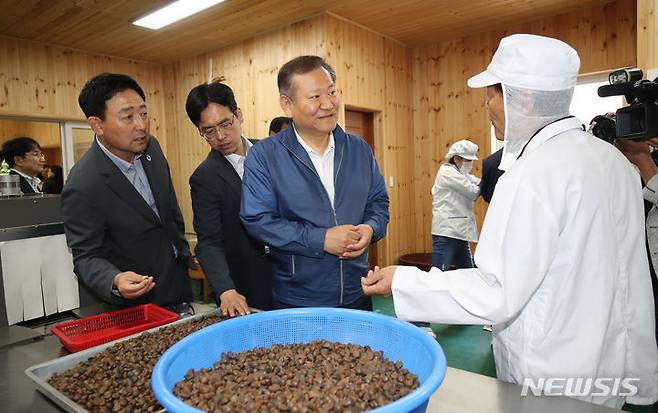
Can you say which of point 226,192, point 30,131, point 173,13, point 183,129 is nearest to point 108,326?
point 226,192

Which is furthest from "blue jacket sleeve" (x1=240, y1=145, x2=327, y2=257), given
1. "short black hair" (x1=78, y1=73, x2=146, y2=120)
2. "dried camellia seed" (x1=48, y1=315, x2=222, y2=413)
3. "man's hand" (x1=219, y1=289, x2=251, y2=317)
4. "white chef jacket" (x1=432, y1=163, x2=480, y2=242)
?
"white chef jacket" (x1=432, y1=163, x2=480, y2=242)

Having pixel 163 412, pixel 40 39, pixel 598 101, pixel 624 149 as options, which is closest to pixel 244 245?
pixel 163 412

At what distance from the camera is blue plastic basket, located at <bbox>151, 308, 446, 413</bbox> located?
873 millimetres

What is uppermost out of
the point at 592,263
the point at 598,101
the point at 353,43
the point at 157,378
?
the point at 353,43

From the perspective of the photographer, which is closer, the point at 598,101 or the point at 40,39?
the point at 598,101

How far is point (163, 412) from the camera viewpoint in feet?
3.05

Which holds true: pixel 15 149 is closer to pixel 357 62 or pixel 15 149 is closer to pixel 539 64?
pixel 357 62

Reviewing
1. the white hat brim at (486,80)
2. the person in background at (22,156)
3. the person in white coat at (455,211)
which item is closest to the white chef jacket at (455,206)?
the person in white coat at (455,211)

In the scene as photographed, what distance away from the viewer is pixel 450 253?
165 inches

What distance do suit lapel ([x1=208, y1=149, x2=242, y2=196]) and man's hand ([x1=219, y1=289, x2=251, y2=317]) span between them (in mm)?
527

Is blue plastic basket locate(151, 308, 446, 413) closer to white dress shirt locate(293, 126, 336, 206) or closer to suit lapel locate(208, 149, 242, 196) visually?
white dress shirt locate(293, 126, 336, 206)

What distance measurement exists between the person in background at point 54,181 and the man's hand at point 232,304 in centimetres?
488

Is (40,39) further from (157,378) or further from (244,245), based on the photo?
(157,378)

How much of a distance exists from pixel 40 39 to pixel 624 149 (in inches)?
240
